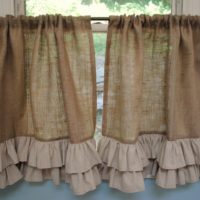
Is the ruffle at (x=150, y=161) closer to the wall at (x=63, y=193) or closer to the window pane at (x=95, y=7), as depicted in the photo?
the wall at (x=63, y=193)

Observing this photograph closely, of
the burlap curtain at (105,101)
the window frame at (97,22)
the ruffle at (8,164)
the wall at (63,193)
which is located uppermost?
the window frame at (97,22)

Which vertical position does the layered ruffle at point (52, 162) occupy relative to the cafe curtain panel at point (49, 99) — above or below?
below

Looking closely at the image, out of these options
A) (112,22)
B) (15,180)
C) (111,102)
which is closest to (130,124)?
(111,102)

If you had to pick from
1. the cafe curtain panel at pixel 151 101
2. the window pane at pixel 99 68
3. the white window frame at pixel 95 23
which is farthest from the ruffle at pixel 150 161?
the white window frame at pixel 95 23

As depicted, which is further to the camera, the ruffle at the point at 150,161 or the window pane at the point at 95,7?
the window pane at the point at 95,7

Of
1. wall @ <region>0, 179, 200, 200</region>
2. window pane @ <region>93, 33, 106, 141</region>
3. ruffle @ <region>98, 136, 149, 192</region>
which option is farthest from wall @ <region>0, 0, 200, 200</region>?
window pane @ <region>93, 33, 106, 141</region>

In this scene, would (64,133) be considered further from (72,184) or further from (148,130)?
(148,130)

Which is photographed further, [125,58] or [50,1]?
[50,1]

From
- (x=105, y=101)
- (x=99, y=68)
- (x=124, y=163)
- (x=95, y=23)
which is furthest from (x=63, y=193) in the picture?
(x=95, y=23)

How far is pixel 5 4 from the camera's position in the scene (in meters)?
1.03

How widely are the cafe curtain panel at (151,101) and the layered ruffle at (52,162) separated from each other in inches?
2.9

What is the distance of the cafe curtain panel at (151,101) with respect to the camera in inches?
37.4

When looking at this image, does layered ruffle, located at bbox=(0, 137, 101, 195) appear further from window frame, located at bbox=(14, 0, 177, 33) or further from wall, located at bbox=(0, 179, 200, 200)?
window frame, located at bbox=(14, 0, 177, 33)

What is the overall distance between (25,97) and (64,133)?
0.21 m
